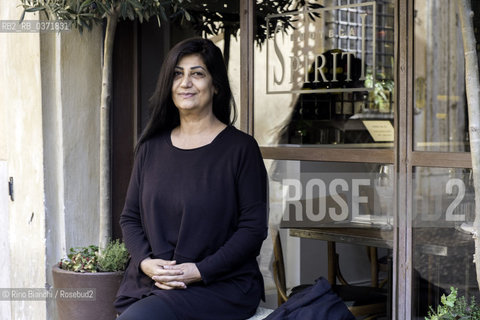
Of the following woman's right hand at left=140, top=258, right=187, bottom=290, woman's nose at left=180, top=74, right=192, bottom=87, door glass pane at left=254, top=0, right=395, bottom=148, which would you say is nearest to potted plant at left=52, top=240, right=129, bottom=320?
woman's right hand at left=140, top=258, right=187, bottom=290

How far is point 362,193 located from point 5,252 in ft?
7.10

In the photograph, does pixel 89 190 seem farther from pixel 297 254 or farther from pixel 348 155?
pixel 348 155

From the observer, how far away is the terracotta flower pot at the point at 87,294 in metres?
3.31

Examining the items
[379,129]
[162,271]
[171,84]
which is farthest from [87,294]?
[379,129]

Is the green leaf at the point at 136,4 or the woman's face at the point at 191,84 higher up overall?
the green leaf at the point at 136,4

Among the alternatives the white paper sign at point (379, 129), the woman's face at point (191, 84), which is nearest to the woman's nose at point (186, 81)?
the woman's face at point (191, 84)

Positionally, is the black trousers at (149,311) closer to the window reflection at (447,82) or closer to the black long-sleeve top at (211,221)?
the black long-sleeve top at (211,221)

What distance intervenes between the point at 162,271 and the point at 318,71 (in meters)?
1.29

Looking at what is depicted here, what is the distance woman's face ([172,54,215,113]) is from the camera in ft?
9.08

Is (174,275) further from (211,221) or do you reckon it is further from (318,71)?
(318,71)

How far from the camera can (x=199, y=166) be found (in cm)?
273

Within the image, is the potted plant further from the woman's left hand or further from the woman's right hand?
the woman's left hand

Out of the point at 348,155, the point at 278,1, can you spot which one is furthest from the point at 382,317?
the point at 278,1

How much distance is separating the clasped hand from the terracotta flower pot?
754mm
